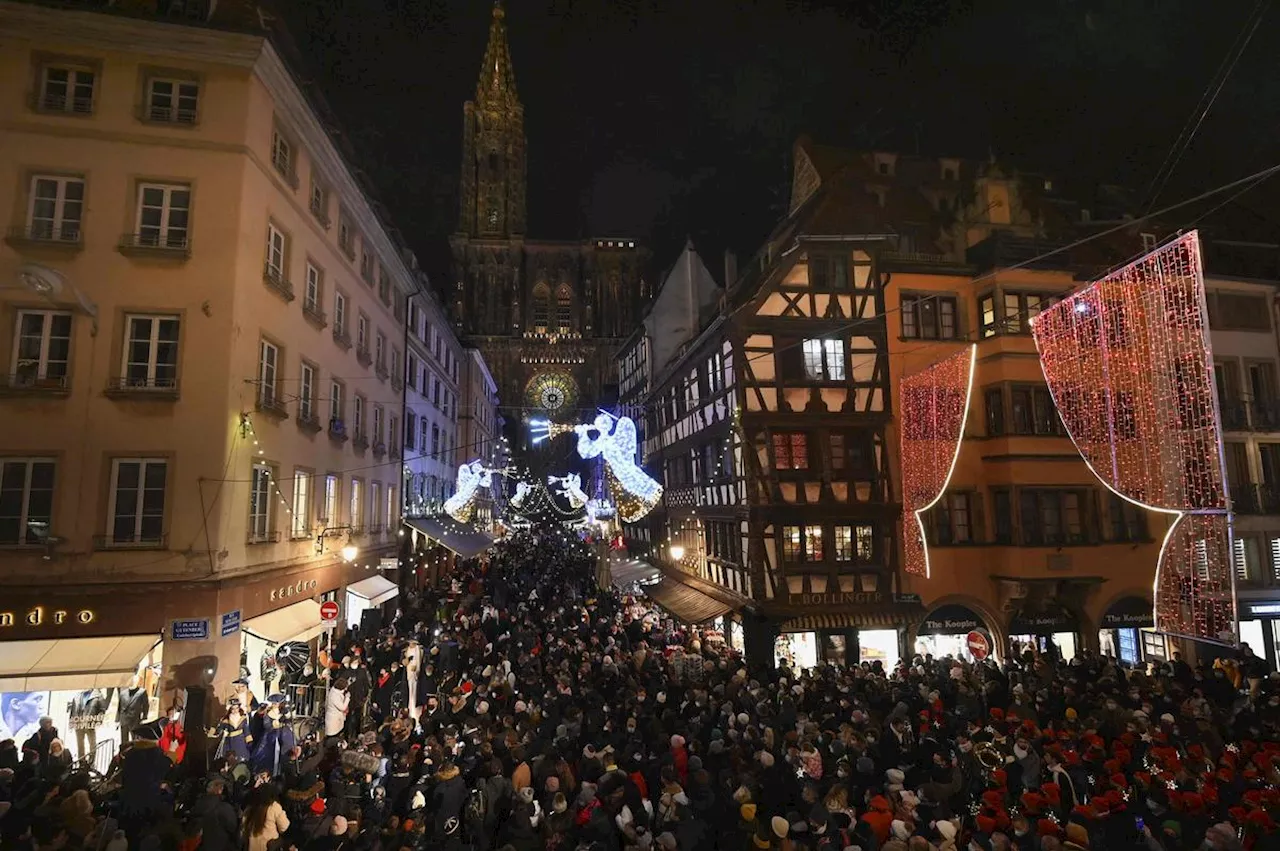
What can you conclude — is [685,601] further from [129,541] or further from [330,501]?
[129,541]

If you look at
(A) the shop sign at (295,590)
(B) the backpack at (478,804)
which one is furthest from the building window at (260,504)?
(B) the backpack at (478,804)

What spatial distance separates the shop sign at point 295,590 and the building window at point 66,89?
10.5 m

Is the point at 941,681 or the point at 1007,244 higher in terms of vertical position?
the point at 1007,244

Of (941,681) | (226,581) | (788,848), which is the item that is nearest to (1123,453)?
(941,681)

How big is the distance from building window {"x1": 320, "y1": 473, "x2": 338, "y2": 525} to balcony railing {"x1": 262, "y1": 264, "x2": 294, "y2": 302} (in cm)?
536

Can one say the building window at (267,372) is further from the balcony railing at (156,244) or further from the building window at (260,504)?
the balcony railing at (156,244)

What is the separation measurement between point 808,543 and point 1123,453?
8.23m

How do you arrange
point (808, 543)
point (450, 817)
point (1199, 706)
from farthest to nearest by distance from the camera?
1. point (808, 543)
2. point (1199, 706)
3. point (450, 817)

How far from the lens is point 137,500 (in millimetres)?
12305

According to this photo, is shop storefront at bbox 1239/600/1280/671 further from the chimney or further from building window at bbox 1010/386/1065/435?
the chimney

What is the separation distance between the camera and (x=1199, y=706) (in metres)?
11.5

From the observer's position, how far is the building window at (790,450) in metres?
19.0

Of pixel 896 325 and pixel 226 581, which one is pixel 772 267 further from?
pixel 226 581

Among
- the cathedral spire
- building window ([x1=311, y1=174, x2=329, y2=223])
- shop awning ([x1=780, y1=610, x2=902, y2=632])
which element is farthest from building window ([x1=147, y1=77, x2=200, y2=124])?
the cathedral spire
